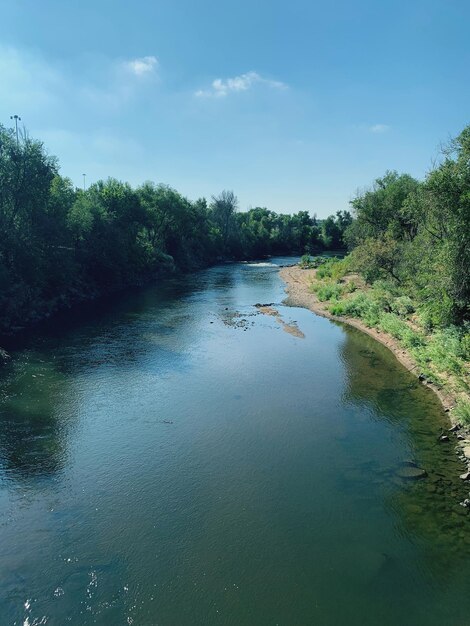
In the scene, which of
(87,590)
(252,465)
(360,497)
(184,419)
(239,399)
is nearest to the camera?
(87,590)

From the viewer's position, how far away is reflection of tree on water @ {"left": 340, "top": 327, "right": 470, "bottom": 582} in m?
14.1

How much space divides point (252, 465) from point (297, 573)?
5.73 meters

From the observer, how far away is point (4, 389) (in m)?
25.3

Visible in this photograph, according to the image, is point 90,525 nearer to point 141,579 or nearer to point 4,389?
point 141,579

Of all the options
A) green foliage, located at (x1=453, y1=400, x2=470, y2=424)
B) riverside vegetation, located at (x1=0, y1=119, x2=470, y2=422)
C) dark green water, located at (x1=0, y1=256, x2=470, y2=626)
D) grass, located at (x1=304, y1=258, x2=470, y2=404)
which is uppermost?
riverside vegetation, located at (x1=0, y1=119, x2=470, y2=422)

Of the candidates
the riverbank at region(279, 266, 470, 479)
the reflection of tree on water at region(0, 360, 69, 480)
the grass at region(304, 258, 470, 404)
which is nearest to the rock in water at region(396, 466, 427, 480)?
the riverbank at region(279, 266, 470, 479)

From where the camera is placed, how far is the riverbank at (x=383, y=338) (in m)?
20.2

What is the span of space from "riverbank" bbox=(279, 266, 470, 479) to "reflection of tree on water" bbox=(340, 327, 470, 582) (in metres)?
0.42

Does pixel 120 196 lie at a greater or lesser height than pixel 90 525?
greater

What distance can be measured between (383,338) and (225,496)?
24379mm

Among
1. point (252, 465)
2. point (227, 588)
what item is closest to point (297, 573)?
point (227, 588)

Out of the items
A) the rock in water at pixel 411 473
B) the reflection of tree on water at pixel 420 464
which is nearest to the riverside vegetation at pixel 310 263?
the reflection of tree on water at pixel 420 464

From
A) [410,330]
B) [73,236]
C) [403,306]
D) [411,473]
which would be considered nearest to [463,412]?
[411,473]

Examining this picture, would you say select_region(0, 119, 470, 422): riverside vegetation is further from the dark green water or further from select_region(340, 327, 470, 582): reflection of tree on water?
the dark green water
